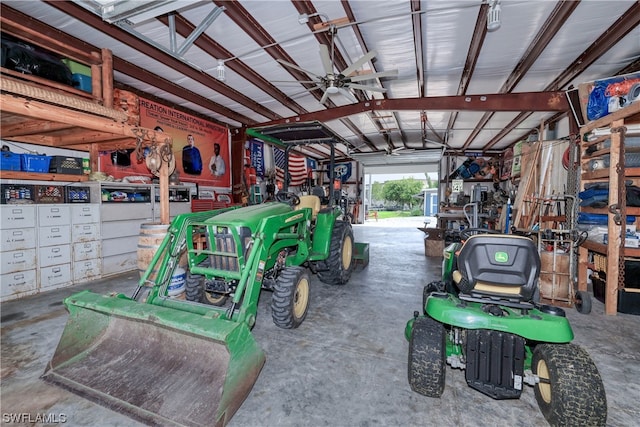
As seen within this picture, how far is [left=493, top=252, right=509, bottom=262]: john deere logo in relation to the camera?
1.71 metres

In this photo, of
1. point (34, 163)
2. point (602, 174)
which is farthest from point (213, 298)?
point (602, 174)

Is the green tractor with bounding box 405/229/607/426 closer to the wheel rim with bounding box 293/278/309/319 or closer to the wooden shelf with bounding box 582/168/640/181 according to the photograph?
the wheel rim with bounding box 293/278/309/319

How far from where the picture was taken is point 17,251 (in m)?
3.48

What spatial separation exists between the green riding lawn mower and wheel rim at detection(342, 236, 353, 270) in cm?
128

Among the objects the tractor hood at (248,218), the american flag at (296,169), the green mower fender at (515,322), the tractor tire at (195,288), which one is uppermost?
the american flag at (296,169)

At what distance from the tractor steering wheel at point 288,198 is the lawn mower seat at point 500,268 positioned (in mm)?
2215

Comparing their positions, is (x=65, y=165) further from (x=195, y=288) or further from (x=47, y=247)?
(x=195, y=288)

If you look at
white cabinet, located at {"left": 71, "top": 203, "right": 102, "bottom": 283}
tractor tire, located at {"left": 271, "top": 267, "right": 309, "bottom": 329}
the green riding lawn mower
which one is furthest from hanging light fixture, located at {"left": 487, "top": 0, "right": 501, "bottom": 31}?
white cabinet, located at {"left": 71, "top": 203, "right": 102, "bottom": 283}

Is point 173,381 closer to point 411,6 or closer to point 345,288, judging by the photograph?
point 345,288

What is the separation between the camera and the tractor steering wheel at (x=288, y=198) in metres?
3.58

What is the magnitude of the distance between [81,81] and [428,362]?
527cm

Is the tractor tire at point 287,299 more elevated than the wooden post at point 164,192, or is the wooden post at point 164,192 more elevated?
the wooden post at point 164,192

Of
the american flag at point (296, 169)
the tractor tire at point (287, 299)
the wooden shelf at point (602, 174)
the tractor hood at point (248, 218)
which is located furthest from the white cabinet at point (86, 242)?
the wooden shelf at point (602, 174)

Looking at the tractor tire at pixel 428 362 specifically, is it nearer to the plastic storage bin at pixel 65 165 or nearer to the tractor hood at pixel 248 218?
the tractor hood at pixel 248 218
